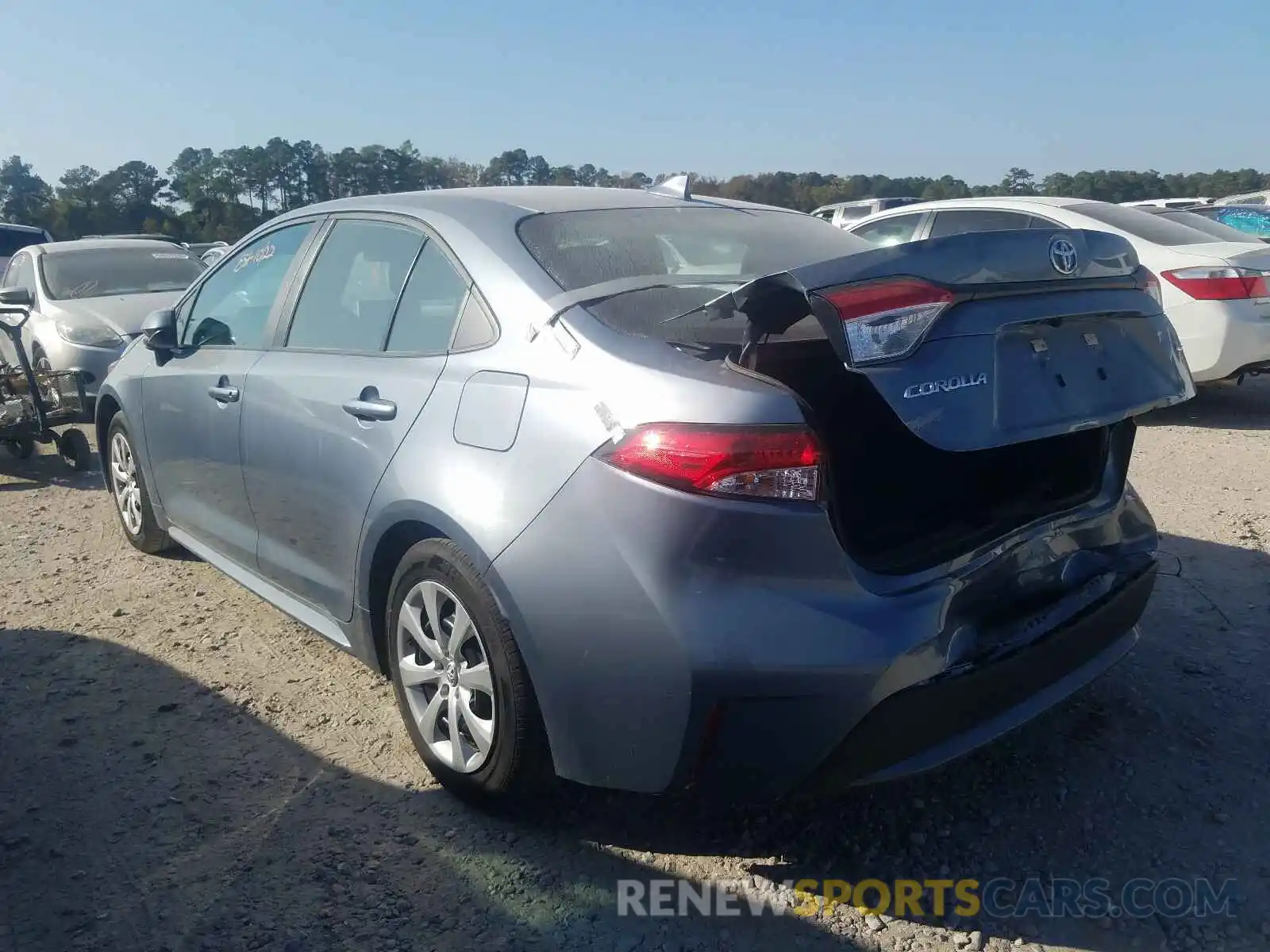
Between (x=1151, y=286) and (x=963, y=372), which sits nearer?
(x=963, y=372)

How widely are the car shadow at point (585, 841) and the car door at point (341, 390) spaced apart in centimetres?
65

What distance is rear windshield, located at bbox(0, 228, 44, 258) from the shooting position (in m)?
15.1

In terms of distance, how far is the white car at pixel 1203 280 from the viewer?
6.95 metres

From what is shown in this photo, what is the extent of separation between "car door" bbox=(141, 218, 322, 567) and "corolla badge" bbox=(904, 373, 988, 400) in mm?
2475

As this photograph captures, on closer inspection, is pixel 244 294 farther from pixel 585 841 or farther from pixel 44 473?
pixel 44 473

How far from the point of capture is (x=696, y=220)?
340 cm

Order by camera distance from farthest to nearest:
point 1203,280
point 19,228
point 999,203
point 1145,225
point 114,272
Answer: point 19,228 < point 114,272 < point 999,203 < point 1145,225 < point 1203,280

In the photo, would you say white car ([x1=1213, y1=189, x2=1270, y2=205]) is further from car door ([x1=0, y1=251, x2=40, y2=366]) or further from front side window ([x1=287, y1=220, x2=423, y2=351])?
front side window ([x1=287, y1=220, x2=423, y2=351])

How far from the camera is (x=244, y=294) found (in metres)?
4.16

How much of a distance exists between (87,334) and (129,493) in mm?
4304

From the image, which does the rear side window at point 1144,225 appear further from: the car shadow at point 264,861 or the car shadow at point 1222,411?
the car shadow at point 264,861

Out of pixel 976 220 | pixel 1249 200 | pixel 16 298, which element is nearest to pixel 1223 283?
pixel 976 220

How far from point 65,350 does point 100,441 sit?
12.6 feet

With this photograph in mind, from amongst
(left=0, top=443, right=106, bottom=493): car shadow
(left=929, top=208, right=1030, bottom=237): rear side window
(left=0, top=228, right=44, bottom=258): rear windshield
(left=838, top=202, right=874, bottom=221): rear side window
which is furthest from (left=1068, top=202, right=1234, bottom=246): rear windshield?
(left=0, top=228, right=44, bottom=258): rear windshield
